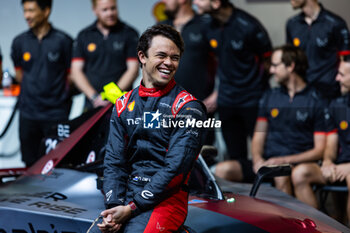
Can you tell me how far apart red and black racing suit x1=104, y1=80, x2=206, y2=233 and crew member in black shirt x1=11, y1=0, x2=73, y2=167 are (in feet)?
9.23

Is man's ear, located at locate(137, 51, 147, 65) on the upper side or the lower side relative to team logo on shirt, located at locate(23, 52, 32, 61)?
upper

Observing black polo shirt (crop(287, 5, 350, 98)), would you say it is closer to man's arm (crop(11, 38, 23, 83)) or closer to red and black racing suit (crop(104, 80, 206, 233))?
man's arm (crop(11, 38, 23, 83))

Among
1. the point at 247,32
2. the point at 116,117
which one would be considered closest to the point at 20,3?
the point at 247,32

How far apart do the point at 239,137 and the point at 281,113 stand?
543 mm

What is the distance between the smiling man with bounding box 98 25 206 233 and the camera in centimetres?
190

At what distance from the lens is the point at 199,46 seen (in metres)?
4.64

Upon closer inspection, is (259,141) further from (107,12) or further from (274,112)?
(107,12)

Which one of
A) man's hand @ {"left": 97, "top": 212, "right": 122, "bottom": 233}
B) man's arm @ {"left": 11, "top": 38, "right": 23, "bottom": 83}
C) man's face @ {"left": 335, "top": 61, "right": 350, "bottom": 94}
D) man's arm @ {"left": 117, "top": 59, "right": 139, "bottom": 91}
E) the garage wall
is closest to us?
man's hand @ {"left": 97, "top": 212, "right": 122, "bottom": 233}

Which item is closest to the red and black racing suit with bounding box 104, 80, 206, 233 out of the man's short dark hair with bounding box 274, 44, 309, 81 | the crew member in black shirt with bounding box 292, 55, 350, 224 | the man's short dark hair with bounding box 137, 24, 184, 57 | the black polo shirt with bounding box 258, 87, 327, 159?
the man's short dark hair with bounding box 137, 24, 184, 57

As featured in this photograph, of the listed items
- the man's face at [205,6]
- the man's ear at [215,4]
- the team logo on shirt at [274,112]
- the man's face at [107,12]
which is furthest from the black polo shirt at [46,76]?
the team logo on shirt at [274,112]

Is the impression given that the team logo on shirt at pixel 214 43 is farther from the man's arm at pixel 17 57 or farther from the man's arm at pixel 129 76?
the man's arm at pixel 17 57

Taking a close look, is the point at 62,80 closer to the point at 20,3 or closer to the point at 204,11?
the point at 20,3

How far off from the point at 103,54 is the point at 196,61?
82 cm

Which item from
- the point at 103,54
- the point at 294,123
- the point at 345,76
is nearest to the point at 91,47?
the point at 103,54
